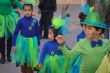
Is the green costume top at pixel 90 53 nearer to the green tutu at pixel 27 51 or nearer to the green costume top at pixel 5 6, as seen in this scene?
the green tutu at pixel 27 51

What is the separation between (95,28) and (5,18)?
13.4ft

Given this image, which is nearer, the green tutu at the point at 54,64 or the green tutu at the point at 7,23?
the green tutu at the point at 54,64

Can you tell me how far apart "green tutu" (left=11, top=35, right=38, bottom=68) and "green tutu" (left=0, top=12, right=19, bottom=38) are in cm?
128

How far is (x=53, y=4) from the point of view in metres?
11.4

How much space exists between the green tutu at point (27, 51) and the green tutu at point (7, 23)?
4.19ft

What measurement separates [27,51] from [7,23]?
1.49 metres

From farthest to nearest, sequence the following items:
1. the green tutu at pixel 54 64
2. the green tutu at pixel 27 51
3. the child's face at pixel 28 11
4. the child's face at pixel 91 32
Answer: the green tutu at pixel 27 51
the child's face at pixel 28 11
the green tutu at pixel 54 64
the child's face at pixel 91 32

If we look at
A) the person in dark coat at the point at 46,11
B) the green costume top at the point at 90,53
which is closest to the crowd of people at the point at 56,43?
the green costume top at the point at 90,53

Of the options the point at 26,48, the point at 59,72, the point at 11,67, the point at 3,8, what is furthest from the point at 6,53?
the point at 59,72

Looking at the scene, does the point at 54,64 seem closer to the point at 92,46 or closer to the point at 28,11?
the point at 28,11

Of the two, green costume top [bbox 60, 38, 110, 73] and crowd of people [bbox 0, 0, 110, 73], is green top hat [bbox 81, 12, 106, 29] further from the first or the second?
green costume top [bbox 60, 38, 110, 73]

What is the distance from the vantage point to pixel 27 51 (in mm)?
7359

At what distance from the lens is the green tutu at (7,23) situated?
28.2 feet

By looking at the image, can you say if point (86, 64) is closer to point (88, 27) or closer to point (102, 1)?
point (88, 27)
